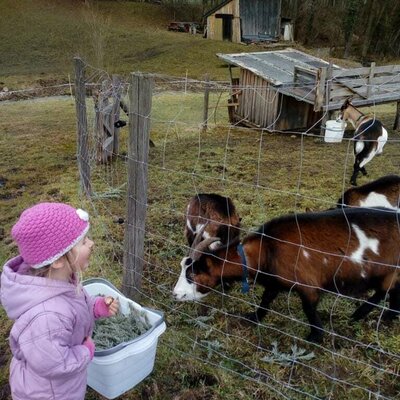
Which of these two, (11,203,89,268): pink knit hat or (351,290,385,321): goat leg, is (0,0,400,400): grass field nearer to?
(351,290,385,321): goat leg

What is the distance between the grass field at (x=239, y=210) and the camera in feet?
10.3

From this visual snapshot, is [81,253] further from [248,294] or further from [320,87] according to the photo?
[320,87]

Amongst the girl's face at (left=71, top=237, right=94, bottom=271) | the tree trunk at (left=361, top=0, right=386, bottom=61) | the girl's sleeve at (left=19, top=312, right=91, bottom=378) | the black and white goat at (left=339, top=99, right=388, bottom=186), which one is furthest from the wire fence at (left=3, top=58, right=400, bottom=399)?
the tree trunk at (left=361, top=0, right=386, bottom=61)

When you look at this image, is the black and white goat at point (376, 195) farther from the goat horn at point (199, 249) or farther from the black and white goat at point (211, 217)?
the goat horn at point (199, 249)

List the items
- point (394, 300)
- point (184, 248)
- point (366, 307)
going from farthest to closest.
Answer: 1. point (184, 248)
2. point (366, 307)
3. point (394, 300)

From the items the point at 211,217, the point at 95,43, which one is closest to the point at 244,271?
the point at 211,217

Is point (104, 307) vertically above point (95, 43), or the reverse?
point (95, 43)

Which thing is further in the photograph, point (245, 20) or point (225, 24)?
point (245, 20)

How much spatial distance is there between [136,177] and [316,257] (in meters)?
1.48

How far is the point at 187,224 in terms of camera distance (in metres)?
4.85

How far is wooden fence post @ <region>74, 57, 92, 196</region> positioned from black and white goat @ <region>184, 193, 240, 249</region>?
176 cm

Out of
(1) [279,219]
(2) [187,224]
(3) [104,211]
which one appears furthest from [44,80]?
(1) [279,219]

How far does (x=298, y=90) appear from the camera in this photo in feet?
36.2

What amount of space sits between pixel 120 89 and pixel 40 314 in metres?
6.21
